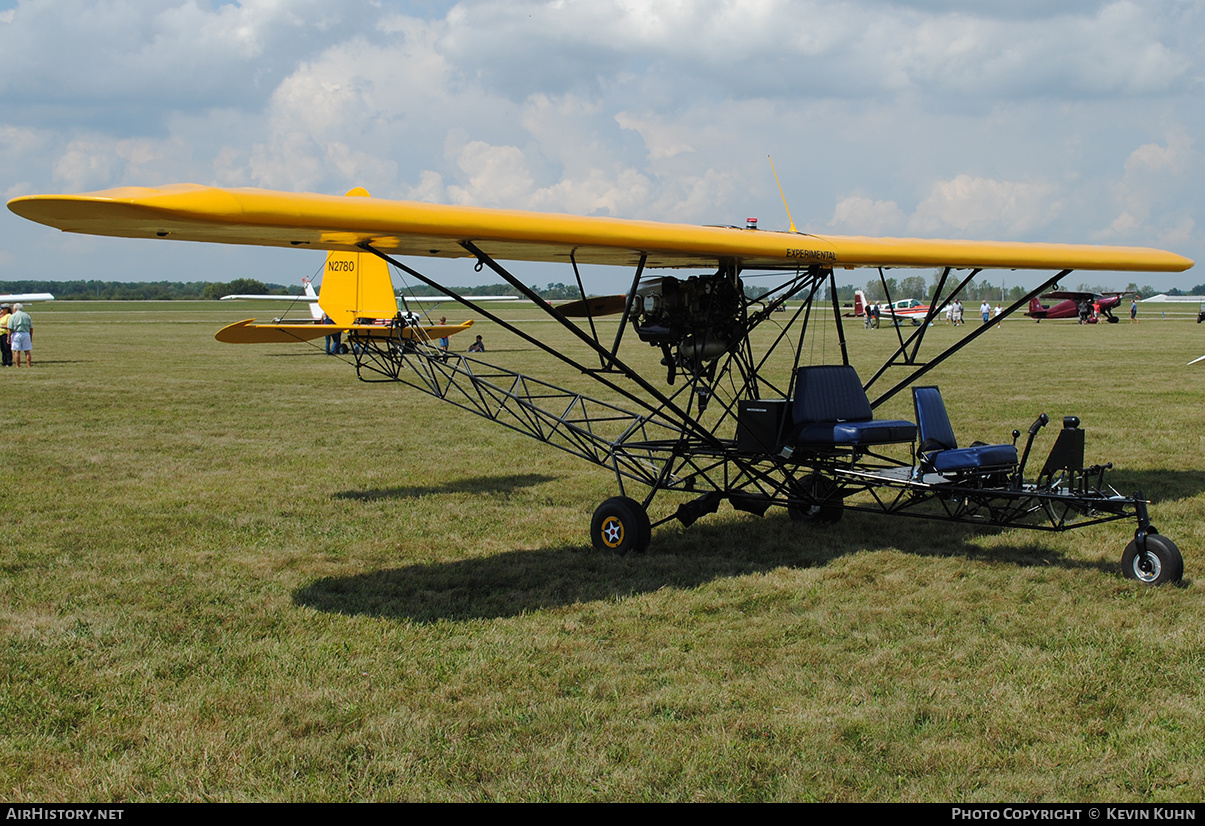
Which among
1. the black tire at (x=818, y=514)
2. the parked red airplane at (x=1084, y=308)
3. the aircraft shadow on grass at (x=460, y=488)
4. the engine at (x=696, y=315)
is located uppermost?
the parked red airplane at (x=1084, y=308)

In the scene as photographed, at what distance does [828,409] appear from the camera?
766cm

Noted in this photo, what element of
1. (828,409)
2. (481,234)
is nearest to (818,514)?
(828,409)

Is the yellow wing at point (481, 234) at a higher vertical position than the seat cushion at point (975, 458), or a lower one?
higher

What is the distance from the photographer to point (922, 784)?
12.4 ft

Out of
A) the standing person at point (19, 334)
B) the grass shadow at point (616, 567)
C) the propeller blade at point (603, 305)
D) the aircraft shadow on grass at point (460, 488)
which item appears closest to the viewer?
the grass shadow at point (616, 567)

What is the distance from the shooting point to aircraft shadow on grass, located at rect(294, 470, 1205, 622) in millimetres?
6180

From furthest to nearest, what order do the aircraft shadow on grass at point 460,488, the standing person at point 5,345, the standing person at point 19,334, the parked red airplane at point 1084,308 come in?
the parked red airplane at point 1084,308 < the standing person at point 19,334 < the standing person at point 5,345 < the aircraft shadow on grass at point 460,488

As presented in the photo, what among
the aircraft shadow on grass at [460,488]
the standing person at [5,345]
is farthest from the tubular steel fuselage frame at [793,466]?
the standing person at [5,345]

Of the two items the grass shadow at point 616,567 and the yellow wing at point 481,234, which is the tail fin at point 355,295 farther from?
the grass shadow at point 616,567

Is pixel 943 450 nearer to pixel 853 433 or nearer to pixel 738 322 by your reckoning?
pixel 853 433

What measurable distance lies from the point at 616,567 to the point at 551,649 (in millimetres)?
1773

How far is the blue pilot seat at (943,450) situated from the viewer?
6.69 metres

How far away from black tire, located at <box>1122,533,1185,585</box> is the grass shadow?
0.32m

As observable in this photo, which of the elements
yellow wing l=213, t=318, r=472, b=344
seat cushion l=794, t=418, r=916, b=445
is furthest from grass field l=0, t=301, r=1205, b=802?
yellow wing l=213, t=318, r=472, b=344
